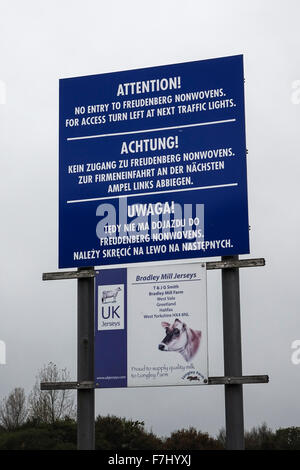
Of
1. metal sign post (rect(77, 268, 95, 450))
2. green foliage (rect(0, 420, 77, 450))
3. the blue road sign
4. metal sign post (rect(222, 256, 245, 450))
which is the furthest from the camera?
green foliage (rect(0, 420, 77, 450))

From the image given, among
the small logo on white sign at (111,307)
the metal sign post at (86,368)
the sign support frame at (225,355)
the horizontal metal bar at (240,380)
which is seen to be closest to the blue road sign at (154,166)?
the sign support frame at (225,355)

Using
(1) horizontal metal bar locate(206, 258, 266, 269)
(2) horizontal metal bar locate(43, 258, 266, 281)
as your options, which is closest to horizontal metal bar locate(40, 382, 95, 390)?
(2) horizontal metal bar locate(43, 258, 266, 281)

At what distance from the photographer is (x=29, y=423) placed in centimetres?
3266

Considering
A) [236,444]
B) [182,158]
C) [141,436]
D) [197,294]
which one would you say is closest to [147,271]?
[197,294]

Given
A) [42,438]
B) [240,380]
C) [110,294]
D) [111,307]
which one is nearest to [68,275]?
[110,294]

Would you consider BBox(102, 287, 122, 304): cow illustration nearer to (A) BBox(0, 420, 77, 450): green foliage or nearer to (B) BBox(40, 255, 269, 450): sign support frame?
(B) BBox(40, 255, 269, 450): sign support frame

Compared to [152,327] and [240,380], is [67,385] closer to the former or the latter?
[152,327]

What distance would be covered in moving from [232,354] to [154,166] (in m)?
2.98

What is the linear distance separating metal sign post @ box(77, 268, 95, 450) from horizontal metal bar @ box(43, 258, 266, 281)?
0.37 feet

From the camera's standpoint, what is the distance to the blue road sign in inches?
535

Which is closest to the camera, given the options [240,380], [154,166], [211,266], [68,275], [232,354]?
[240,380]

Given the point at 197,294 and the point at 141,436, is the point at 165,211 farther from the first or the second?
the point at 141,436

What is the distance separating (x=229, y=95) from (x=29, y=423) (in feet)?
69.9

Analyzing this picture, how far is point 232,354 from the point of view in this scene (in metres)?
13.2
